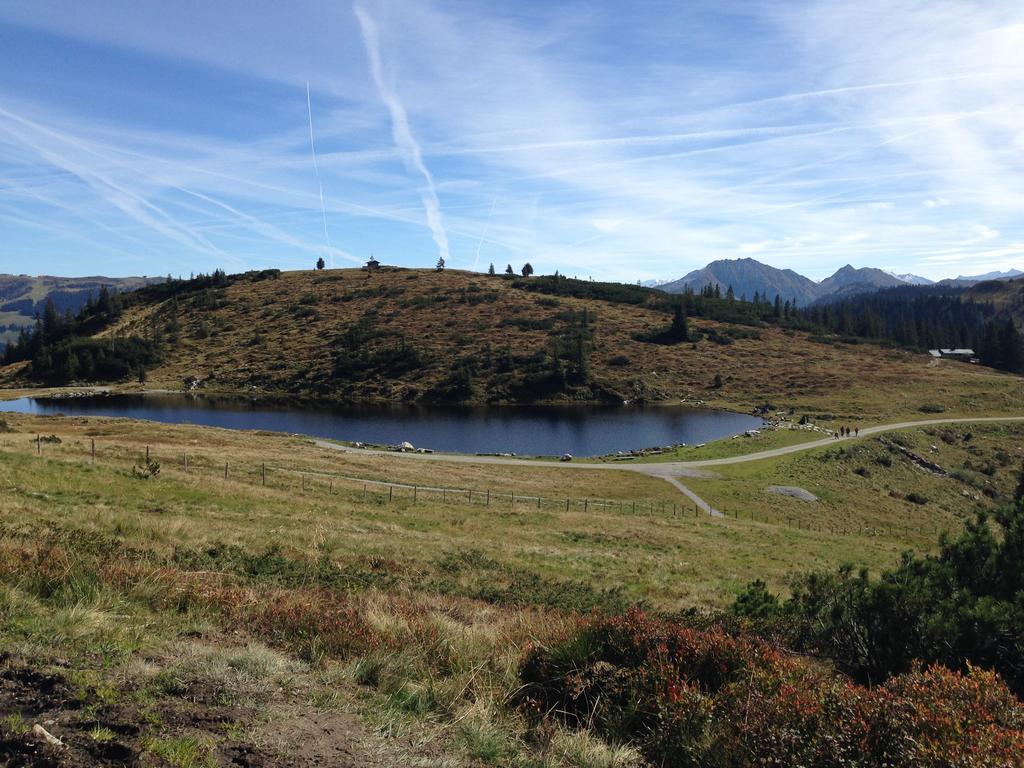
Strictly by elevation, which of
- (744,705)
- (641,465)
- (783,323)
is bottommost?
(641,465)

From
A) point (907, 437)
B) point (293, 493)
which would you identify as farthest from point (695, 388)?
point (293, 493)

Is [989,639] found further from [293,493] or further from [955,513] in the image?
[955,513]

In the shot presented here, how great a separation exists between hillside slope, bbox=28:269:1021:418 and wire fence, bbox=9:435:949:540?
5703 centimetres

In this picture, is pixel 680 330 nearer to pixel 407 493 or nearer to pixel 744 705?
pixel 407 493

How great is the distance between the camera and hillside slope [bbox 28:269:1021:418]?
111m

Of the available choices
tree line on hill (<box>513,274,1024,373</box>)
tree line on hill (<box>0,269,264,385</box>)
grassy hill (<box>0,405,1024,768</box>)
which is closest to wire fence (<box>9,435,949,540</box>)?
grassy hill (<box>0,405,1024,768</box>)

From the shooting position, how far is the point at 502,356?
12750cm

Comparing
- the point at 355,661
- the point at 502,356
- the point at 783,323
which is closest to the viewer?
the point at 355,661

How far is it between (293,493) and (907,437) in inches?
2824

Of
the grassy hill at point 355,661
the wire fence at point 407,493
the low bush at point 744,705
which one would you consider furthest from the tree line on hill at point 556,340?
the low bush at point 744,705

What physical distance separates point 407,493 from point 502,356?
3554 inches

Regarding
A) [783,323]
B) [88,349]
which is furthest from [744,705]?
[783,323]

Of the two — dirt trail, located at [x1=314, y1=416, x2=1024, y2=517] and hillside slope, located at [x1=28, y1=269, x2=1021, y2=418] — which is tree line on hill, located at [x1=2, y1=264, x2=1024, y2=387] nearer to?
hillside slope, located at [x1=28, y1=269, x2=1021, y2=418]

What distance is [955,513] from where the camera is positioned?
52344mm
